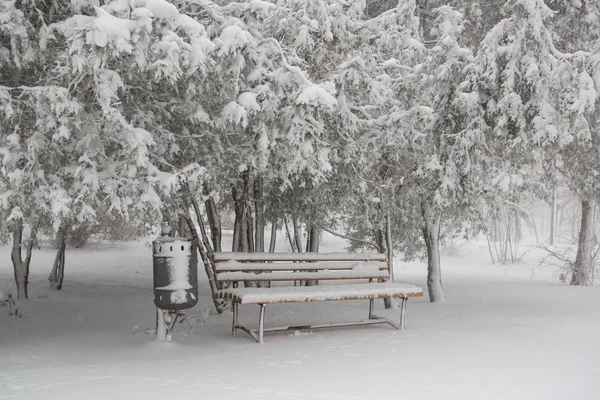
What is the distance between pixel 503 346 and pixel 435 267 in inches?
161

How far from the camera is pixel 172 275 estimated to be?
5.05m

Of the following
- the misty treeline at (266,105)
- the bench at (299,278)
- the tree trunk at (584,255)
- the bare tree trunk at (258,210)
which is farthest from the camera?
the tree trunk at (584,255)

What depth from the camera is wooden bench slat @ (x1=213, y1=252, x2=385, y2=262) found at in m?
5.96

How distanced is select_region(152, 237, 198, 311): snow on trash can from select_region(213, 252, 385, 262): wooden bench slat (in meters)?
0.80

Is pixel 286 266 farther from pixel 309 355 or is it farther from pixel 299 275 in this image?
pixel 309 355

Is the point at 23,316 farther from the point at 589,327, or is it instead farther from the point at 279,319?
the point at 589,327

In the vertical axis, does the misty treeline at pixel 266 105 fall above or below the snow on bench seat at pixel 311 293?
above

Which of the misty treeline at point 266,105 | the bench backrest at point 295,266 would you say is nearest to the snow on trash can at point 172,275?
the misty treeline at point 266,105

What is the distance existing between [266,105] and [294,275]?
221 cm

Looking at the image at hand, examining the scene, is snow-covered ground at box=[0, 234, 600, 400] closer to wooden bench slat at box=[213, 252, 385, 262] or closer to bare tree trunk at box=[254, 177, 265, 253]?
wooden bench slat at box=[213, 252, 385, 262]

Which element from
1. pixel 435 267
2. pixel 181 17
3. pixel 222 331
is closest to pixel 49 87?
pixel 181 17

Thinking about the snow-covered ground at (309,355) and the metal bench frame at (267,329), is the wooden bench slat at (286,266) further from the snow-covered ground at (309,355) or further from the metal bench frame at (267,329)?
the snow-covered ground at (309,355)

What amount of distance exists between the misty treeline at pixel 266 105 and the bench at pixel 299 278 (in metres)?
0.96

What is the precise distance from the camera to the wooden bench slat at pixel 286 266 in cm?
591
